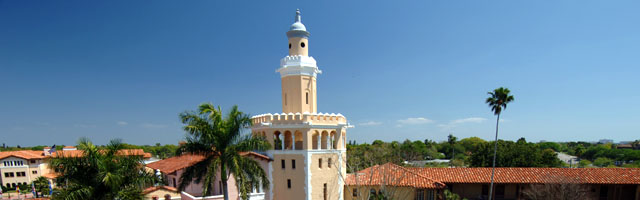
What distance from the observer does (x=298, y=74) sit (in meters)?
25.4

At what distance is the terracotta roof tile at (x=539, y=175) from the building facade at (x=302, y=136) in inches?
438

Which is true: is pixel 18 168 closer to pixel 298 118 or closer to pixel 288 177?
pixel 288 177

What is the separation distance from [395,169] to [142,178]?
23.1 meters

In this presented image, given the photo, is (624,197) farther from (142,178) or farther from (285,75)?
(142,178)

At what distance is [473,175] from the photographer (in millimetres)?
30406

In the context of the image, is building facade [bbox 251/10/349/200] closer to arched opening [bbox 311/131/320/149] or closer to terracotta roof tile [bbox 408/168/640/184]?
arched opening [bbox 311/131/320/149]

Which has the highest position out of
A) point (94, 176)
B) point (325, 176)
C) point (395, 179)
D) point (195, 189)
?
point (94, 176)

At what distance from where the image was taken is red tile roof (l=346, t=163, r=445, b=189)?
2727 cm

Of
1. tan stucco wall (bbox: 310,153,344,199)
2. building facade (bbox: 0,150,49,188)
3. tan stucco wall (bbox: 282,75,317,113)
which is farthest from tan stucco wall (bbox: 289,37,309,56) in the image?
building facade (bbox: 0,150,49,188)

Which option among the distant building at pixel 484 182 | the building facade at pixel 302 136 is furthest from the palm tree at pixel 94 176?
the distant building at pixel 484 182

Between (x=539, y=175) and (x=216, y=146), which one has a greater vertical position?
(x=216, y=146)

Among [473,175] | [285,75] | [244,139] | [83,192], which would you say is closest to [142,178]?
[83,192]

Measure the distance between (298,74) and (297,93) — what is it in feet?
5.61

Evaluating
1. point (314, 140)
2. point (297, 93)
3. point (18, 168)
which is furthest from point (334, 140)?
point (18, 168)
